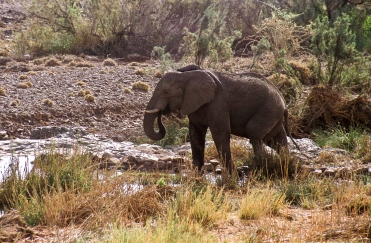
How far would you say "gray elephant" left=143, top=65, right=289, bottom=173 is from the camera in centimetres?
983

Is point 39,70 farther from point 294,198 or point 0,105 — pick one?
point 294,198

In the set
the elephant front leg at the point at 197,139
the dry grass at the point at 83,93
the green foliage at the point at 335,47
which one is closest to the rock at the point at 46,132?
the dry grass at the point at 83,93

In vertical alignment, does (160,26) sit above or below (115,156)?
above

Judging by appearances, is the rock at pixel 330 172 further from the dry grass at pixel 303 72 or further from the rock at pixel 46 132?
the dry grass at pixel 303 72

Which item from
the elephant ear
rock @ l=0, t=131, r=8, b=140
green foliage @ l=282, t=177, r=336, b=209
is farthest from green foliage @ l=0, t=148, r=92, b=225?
rock @ l=0, t=131, r=8, b=140

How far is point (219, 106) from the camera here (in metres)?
9.97

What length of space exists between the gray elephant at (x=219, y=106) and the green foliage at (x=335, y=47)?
5.02m

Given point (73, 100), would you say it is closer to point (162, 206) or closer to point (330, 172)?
point (330, 172)

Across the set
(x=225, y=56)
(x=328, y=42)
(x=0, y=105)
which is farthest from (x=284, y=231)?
(x=225, y=56)

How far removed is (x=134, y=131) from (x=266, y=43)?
479cm

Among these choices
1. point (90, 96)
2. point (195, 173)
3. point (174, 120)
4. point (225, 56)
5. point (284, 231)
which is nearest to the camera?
point (284, 231)

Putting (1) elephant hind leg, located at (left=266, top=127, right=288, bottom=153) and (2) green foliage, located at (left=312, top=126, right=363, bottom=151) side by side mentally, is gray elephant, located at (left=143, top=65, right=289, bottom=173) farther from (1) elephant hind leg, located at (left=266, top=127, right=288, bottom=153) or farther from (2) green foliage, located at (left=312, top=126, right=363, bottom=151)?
(2) green foliage, located at (left=312, top=126, right=363, bottom=151)

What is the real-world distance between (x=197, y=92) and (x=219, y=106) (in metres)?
0.46

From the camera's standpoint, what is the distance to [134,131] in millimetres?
15156
